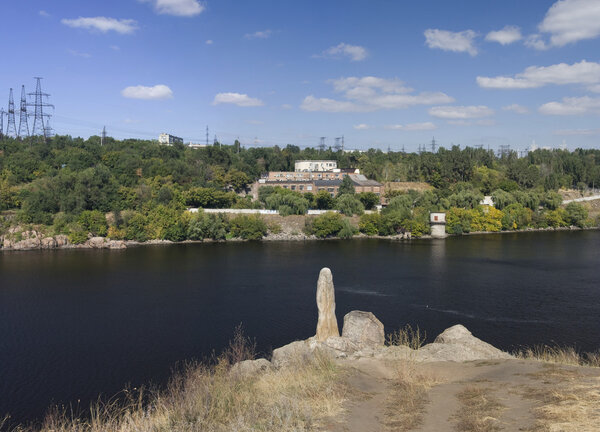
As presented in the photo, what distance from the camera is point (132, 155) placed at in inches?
3332

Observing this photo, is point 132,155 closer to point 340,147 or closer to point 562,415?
point 340,147

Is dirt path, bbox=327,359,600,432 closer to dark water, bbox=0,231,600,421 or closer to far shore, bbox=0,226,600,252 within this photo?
dark water, bbox=0,231,600,421

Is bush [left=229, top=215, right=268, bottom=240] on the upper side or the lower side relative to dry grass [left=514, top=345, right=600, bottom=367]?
upper

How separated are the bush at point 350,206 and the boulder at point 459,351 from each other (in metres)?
53.7

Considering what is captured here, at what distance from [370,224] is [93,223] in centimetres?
3873

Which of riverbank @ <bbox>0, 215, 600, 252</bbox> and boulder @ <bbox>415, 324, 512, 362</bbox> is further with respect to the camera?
riverbank @ <bbox>0, 215, 600, 252</bbox>

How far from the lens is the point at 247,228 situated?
2557 inches

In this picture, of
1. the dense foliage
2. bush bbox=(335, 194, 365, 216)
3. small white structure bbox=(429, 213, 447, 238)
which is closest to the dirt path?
the dense foliage

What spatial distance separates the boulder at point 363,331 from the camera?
Result: 19.0 m

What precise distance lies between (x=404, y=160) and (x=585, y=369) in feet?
363

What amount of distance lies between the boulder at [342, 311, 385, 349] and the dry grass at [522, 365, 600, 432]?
6.97 meters

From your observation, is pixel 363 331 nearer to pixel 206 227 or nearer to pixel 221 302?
pixel 221 302

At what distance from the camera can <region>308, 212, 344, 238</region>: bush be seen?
217 ft

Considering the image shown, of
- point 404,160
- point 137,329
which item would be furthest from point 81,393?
point 404,160
